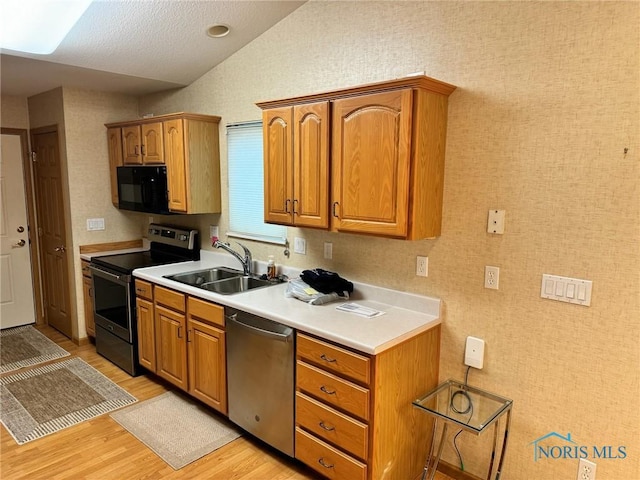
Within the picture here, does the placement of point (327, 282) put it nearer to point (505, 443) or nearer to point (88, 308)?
point (505, 443)

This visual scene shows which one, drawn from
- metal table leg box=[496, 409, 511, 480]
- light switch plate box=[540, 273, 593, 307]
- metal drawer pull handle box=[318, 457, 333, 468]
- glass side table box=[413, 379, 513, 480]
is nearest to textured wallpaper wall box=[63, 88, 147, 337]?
metal drawer pull handle box=[318, 457, 333, 468]

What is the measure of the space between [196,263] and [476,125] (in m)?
2.55

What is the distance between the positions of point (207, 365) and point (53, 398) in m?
1.28

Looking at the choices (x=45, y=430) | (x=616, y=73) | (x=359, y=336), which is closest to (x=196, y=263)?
(x=45, y=430)

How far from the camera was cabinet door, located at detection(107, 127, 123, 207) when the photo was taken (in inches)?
158

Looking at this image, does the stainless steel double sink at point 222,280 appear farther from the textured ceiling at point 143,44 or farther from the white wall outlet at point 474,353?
the textured ceiling at point 143,44

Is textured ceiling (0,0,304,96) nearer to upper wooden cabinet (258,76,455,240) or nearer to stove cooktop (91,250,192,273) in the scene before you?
upper wooden cabinet (258,76,455,240)

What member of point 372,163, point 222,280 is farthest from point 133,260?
point 372,163

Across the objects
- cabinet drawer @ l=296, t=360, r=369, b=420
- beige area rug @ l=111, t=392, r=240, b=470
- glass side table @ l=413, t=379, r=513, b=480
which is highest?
cabinet drawer @ l=296, t=360, r=369, b=420

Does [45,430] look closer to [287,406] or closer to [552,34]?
[287,406]

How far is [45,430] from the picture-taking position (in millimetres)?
2742

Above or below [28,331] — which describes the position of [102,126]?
above

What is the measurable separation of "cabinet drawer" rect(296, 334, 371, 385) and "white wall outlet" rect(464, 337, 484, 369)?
0.62 meters

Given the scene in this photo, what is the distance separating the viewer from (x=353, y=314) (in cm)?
236
